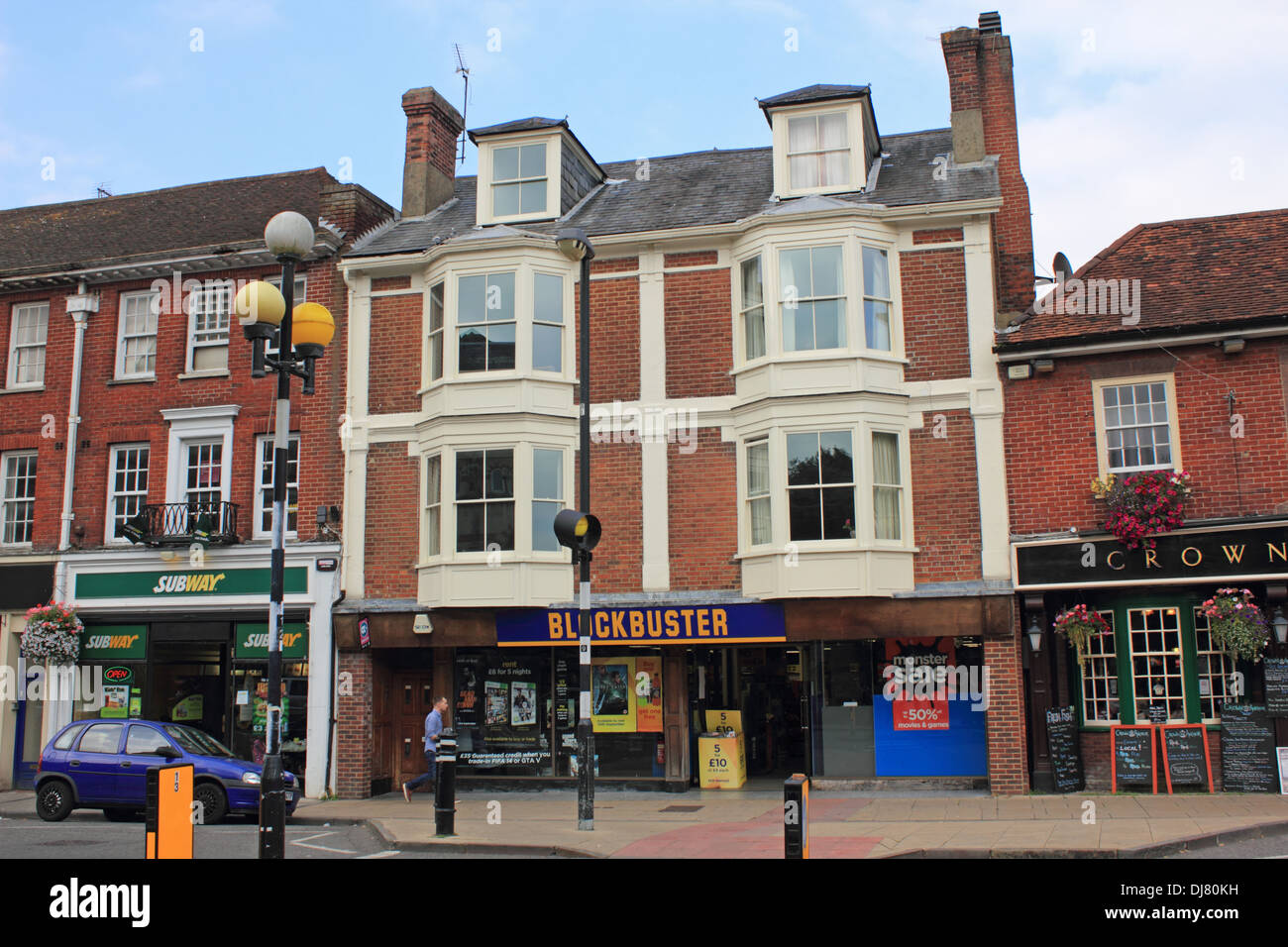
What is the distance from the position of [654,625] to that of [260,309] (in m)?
8.75

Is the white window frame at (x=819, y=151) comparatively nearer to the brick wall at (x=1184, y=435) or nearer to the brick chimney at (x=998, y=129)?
the brick chimney at (x=998, y=129)

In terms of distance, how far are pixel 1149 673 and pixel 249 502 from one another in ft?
50.0

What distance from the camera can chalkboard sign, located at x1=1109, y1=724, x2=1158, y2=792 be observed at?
15.6 m

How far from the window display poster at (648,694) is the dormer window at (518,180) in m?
8.23

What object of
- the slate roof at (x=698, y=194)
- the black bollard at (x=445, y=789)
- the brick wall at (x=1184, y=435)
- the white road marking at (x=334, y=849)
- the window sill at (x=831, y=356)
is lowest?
the white road marking at (x=334, y=849)

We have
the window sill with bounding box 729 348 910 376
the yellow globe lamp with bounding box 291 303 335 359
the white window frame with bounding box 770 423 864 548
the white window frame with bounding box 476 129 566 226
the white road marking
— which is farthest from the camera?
the white window frame with bounding box 476 129 566 226

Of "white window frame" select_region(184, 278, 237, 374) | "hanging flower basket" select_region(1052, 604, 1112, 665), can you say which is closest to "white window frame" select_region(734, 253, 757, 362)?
"hanging flower basket" select_region(1052, 604, 1112, 665)

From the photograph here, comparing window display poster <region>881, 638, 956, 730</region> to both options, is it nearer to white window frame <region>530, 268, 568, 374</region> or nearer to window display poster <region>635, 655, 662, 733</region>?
window display poster <region>635, 655, 662, 733</region>

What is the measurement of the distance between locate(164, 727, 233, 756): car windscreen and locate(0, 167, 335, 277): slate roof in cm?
909

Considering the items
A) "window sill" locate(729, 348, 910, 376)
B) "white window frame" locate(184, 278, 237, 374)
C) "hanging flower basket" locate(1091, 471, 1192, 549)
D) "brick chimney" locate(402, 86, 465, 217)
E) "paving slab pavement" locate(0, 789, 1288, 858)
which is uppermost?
"brick chimney" locate(402, 86, 465, 217)

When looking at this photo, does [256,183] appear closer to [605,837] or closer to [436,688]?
[436,688]

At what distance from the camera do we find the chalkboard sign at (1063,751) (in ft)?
52.2

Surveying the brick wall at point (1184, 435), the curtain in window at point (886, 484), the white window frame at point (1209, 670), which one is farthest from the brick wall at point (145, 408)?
the white window frame at point (1209, 670)

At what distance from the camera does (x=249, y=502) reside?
20.1m
